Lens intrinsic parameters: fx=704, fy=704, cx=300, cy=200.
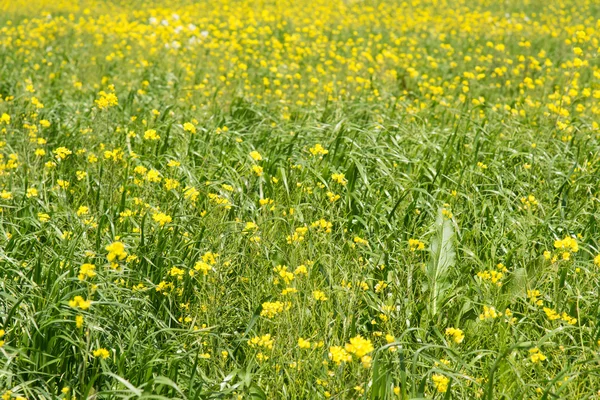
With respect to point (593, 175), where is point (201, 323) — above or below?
below

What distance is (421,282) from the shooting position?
310 centimetres

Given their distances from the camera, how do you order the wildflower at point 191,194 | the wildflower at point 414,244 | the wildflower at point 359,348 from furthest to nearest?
the wildflower at point 191,194, the wildflower at point 414,244, the wildflower at point 359,348

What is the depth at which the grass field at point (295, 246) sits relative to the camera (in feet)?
8.11

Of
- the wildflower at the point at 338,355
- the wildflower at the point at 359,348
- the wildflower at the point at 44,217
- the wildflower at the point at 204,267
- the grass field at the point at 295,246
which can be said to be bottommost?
the grass field at the point at 295,246

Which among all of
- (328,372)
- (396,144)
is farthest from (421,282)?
(396,144)

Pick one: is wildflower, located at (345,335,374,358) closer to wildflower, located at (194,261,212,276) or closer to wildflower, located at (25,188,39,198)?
wildflower, located at (194,261,212,276)

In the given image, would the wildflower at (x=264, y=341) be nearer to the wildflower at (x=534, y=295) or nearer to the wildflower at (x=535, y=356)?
the wildflower at (x=535, y=356)

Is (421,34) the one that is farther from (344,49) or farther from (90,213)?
(90,213)

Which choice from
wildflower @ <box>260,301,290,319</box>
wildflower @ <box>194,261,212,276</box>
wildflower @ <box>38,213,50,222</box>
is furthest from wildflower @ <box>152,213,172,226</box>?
wildflower @ <box>260,301,290,319</box>

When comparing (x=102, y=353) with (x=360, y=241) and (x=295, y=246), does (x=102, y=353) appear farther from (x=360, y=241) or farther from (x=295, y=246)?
(x=360, y=241)

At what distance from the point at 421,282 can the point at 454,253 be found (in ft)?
0.69

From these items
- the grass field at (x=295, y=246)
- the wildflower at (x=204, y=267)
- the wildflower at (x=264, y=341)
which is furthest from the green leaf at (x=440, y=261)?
the wildflower at (x=204, y=267)

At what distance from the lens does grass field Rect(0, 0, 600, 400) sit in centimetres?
247

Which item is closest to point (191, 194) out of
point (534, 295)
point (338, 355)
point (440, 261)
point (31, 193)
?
point (31, 193)
